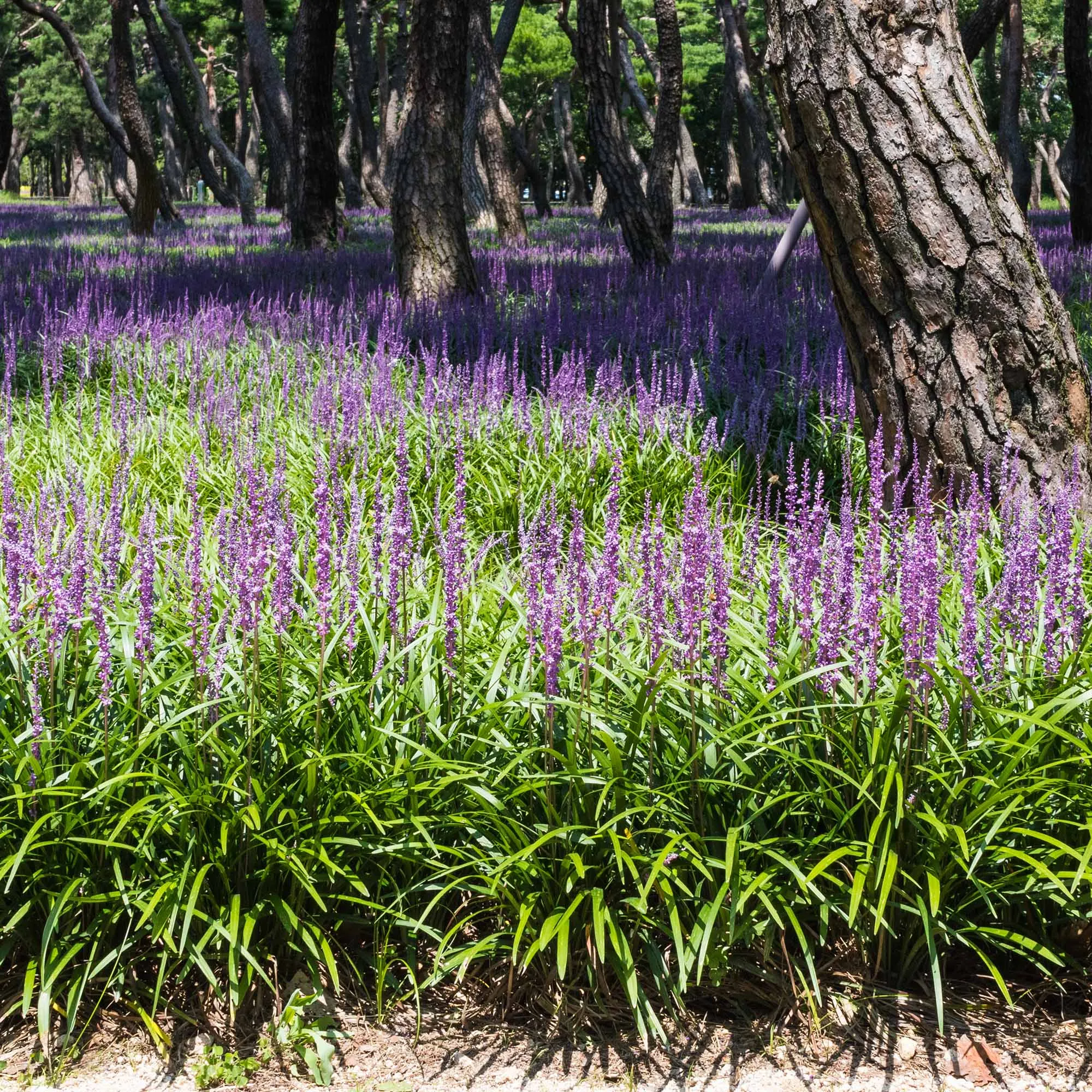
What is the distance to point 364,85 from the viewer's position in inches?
1313

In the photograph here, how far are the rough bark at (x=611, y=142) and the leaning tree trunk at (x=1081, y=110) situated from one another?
5.81m

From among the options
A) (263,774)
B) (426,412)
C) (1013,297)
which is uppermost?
(1013,297)

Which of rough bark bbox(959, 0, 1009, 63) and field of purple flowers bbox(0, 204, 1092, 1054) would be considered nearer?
field of purple flowers bbox(0, 204, 1092, 1054)

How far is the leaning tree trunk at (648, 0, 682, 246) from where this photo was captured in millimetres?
13148

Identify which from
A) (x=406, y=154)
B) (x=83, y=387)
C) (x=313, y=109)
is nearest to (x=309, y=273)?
(x=406, y=154)

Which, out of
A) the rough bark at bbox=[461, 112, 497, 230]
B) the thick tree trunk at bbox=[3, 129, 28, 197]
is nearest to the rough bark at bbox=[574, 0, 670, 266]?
the rough bark at bbox=[461, 112, 497, 230]

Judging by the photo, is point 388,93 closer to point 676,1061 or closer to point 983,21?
point 983,21

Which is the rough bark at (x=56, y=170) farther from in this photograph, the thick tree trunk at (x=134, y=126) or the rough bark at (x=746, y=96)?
the thick tree trunk at (x=134, y=126)

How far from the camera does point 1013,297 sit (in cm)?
432

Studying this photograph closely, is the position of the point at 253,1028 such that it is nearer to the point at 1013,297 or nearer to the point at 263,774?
the point at 263,774

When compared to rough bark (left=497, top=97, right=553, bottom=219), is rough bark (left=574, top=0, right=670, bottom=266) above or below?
below

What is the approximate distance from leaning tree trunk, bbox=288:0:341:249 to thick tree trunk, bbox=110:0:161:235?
10.8 ft

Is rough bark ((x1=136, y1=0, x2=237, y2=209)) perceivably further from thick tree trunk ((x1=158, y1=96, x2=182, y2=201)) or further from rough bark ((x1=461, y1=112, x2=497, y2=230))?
thick tree trunk ((x1=158, y1=96, x2=182, y2=201))

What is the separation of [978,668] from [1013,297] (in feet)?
5.83
